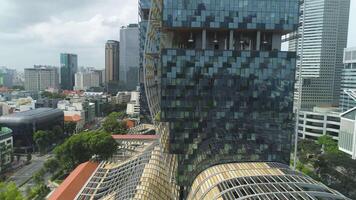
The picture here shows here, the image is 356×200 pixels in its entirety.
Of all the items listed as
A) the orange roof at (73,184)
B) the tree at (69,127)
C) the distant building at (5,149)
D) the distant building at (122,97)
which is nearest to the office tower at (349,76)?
the orange roof at (73,184)

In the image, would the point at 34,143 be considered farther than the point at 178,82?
Yes

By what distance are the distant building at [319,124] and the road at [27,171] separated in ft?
213

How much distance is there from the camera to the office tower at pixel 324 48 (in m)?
91.8

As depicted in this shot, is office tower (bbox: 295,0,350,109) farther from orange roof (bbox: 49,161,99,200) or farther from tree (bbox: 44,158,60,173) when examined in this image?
tree (bbox: 44,158,60,173)

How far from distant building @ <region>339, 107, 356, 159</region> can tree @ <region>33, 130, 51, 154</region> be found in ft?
202

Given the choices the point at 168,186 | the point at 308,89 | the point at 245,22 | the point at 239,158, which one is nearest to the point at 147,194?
the point at 168,186

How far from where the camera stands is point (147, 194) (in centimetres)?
2884

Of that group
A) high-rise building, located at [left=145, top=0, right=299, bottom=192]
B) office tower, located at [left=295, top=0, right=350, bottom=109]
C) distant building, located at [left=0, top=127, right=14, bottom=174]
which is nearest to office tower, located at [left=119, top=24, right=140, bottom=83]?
office tower, located at [left=295, top=0, right=350, bottom=109]

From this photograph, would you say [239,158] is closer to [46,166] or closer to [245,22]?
[245,22]

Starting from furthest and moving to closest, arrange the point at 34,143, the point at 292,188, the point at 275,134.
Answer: the point at 34,143
the point at 275,134
the point at 292,188

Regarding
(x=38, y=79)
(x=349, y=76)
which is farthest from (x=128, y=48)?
(x=349, y=76)

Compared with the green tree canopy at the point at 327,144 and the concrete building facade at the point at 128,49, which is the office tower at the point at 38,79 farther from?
the green tree canopy at the point at 327,144

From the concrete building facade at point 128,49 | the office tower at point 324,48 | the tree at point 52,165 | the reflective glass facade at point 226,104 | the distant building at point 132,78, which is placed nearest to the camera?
the reflective glass facade at point 226,104

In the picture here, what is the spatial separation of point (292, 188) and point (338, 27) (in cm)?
9072
